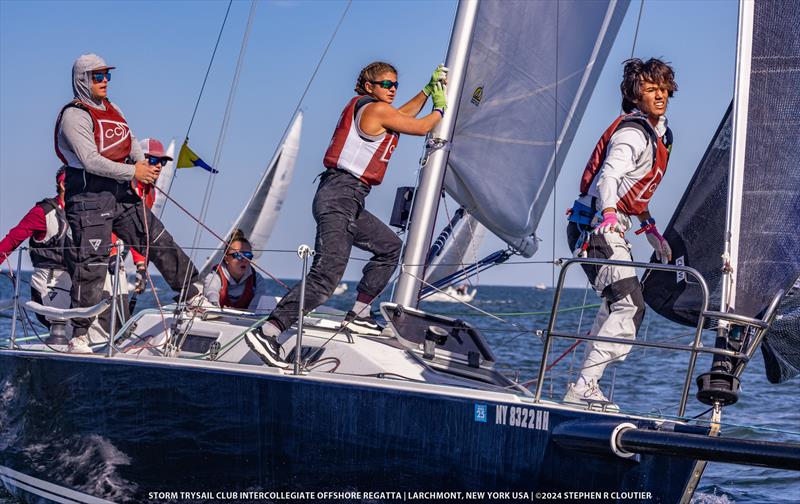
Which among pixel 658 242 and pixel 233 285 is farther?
pixel 233 285

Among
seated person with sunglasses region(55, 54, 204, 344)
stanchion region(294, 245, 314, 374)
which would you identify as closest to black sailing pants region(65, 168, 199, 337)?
seated person with sunglasses region(55, 54, 204, 344)

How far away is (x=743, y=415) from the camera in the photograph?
30.9 ft

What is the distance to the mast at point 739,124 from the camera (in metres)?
4.52

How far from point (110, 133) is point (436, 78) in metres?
1.86

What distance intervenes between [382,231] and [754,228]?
199 cm

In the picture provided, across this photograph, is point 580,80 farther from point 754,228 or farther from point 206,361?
→ point 206,361

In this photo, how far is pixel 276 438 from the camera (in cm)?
478

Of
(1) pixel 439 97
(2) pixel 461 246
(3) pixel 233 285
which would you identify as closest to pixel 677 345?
(1) pixel 439 97

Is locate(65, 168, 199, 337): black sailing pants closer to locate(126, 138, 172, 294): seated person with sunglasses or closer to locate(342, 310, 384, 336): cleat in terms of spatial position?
locate(126, 138, 172, 294): seated person with sunglasses

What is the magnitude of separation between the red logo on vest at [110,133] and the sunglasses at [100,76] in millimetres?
222

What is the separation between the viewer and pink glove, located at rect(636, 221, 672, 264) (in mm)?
5109

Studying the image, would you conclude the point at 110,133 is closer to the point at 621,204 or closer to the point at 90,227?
the point at 90,227

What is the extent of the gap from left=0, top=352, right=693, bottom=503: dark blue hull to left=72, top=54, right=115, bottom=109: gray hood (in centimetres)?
147

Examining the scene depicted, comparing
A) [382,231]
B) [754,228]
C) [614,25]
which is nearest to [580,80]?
[614,25]
